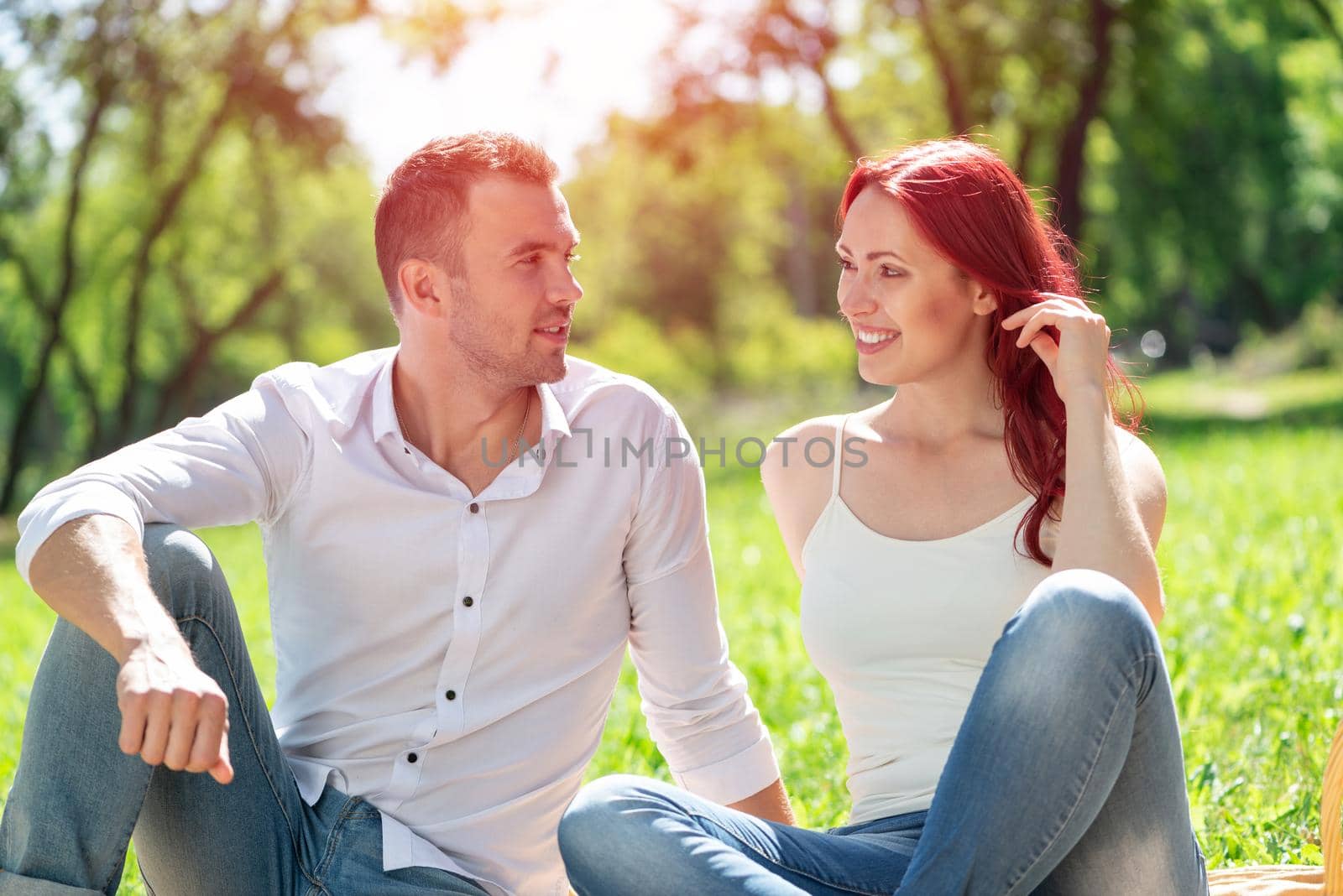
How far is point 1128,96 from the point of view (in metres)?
20.7

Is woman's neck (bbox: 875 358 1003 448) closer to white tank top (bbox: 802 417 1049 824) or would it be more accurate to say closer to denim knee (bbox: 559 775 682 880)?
white tank top (bbox: 802 417 1049 824)

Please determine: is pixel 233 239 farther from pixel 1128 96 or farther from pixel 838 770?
pixel 838 770

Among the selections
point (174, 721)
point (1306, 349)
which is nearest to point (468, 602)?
point (174, 721)

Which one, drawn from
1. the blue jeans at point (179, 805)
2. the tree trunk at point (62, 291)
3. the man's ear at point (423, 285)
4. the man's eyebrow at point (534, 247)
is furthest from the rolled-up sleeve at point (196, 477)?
the tree trunk at point (62, 291)

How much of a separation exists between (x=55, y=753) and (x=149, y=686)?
421mm

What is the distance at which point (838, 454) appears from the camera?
3.17m

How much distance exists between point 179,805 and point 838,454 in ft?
5.44

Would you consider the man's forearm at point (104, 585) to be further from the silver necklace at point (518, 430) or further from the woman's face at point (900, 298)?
the woman's face at point (900, 298)

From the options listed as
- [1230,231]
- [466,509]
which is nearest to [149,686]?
[466,509]

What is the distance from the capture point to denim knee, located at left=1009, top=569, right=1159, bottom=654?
2195 mm

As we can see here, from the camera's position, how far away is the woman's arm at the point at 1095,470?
262 centimetres

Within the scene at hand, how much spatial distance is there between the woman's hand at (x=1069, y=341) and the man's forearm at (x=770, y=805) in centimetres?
114

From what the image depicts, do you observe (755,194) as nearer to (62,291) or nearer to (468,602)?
(62,291)

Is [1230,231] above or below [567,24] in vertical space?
below
